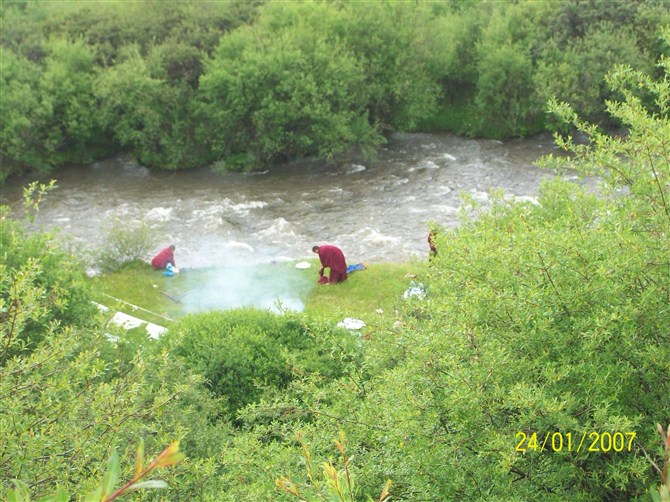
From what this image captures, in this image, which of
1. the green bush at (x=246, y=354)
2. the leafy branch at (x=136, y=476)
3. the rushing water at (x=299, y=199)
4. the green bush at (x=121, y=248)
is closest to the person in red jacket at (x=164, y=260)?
the green bush at (x=121, y=248)

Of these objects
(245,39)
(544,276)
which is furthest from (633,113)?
(245,39)

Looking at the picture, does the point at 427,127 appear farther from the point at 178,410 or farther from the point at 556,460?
the point at 556,460

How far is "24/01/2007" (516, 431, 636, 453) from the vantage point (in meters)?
5.40

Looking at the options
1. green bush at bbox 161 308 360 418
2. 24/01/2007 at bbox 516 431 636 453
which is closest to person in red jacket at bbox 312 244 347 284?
green bush at bbox 161 308 360 418

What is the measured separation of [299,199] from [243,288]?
1097 centimetres

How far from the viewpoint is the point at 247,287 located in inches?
809

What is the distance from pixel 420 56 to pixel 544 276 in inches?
1294

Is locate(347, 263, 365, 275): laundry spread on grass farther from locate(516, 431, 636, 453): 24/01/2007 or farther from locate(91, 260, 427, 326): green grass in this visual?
locate(516, 431, 636, 453): 24/01/2007

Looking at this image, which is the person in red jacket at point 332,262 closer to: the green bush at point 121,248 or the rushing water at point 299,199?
the rushing water at point 299,199

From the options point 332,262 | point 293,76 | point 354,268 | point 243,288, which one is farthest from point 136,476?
point 293,76

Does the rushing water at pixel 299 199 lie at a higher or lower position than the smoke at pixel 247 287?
lower

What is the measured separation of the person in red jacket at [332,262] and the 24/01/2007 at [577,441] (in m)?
14.0

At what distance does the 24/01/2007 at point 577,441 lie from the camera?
5.40 m

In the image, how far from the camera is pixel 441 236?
8742mm
